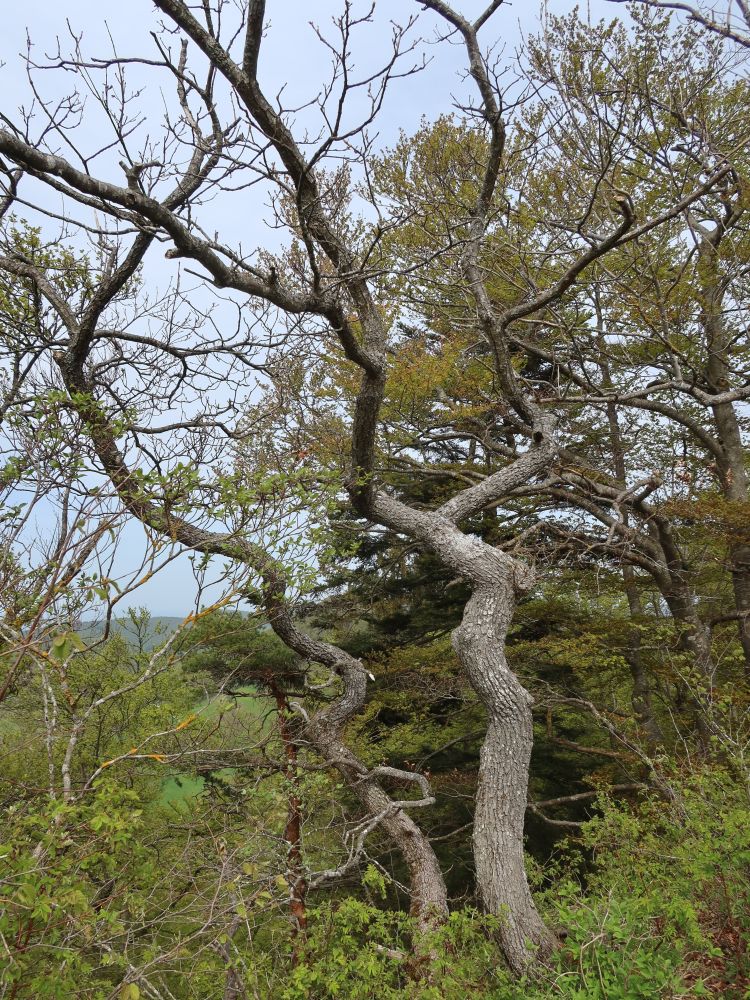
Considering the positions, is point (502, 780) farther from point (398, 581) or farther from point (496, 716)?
point (398, 581)

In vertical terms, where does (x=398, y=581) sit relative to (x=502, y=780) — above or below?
above

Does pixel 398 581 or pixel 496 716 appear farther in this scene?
pixel 398 581

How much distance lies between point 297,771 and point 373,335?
3.93m

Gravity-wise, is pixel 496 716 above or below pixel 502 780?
above

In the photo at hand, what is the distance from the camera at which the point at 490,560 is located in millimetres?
5922

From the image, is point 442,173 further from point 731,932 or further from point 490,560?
point 731,932

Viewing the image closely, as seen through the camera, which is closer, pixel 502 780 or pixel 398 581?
pixel 502 780

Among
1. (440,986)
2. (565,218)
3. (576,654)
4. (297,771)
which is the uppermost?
(565,218)

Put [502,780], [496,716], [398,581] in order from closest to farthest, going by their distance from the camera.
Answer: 1. [502,780]
2. [496,716]
3. [398,581]

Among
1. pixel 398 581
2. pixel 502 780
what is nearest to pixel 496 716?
pixel 502 780

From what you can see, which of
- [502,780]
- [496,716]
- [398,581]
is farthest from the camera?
[398,581]

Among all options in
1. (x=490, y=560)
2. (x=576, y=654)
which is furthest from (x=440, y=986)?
(x=576, y=654)

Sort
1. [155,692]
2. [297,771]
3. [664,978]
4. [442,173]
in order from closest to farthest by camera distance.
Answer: [664,978], [297,771], [442,173], [155,692]

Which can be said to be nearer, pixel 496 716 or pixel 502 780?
pixel 502 780
